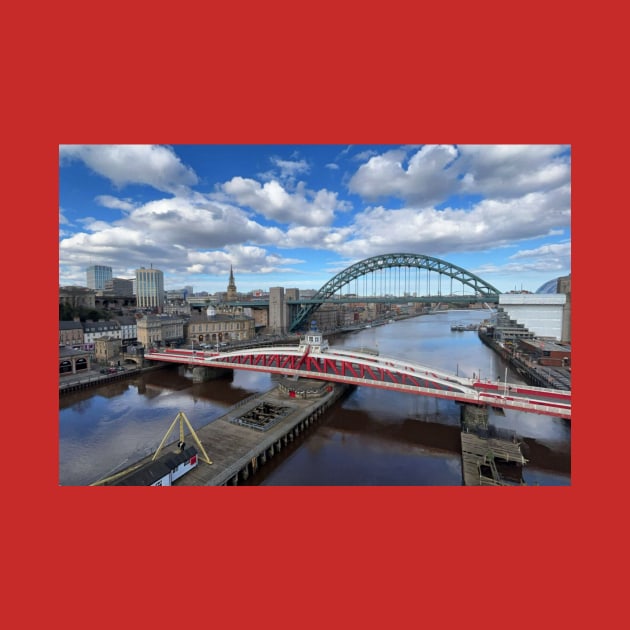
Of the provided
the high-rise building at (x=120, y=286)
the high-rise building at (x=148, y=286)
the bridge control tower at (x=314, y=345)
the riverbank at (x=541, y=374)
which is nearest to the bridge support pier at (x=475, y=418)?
the riverbank at (x=541, y=374)

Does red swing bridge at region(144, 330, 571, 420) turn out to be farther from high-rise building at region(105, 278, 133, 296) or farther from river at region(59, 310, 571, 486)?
high-rise building at region(105, 278, 133, 296)

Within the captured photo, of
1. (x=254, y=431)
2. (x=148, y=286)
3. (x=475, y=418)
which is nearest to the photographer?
(x=254, y=431)

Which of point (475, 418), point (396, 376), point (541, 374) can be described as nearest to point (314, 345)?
point (396, 376)

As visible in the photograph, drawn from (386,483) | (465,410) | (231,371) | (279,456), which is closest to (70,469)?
(279,456)

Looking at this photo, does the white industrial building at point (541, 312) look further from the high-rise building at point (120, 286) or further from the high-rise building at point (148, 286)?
the high-rise building at point (120, 286)

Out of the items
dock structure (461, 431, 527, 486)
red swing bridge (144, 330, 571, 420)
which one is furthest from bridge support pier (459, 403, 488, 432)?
dock structure (461, 431, 527, 486)

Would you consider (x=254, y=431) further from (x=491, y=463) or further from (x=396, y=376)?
(x=491, y=463)
